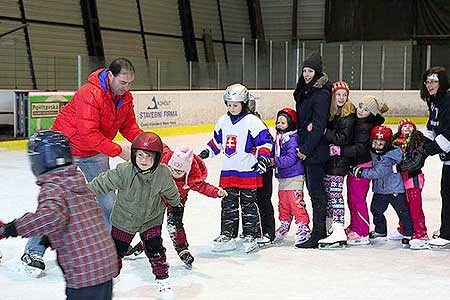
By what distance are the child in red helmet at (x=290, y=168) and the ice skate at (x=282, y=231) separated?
108 mm

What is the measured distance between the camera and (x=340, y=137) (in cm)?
477

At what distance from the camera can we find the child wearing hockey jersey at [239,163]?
4.65 m

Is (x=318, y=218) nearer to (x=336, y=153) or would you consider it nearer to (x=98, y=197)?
(x=336, y=153)

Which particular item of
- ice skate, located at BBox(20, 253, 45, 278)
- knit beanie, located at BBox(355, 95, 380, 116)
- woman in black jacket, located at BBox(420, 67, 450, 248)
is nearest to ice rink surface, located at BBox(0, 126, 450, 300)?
ice skate, located at BBox(20, 253, 45, 278)

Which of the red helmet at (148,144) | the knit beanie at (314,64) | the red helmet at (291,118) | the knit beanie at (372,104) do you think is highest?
the knit beanie at (314,64)

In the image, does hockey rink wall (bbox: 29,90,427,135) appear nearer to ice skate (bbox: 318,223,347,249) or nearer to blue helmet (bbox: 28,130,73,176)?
ice skate (bbox: 318,223,347,249)

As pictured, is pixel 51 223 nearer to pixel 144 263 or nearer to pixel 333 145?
pixel 144 263

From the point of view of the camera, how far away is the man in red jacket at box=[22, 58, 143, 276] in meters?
3.92

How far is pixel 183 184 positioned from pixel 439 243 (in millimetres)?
1929

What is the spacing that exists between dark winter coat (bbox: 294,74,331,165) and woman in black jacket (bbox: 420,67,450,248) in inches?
28.0

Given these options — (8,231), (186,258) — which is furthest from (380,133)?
→ (8,231)

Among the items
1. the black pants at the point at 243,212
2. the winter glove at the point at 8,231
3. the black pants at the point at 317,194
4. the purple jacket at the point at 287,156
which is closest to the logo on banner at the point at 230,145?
the black pants at the point at 243,212

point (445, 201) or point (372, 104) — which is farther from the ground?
point (372, 104)

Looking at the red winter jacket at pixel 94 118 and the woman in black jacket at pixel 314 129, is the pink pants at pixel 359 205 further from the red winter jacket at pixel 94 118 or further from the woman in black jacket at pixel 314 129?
the red winter jacket at pixel 94 118
